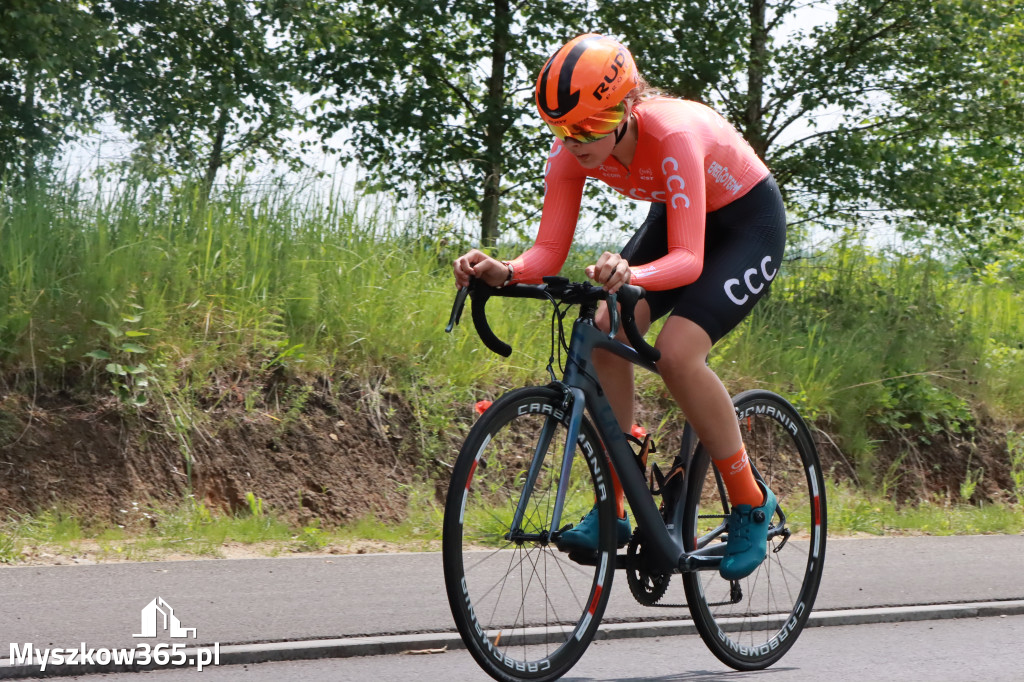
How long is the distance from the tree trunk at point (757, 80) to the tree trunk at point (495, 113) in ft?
10.1

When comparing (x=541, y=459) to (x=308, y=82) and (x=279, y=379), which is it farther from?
(x=308, y=82)

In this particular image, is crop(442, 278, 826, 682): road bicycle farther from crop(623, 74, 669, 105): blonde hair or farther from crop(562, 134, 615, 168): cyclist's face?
crop(623, 74, 669, 105): blonde hair

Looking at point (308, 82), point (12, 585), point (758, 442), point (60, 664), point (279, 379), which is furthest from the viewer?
point (308, 82)

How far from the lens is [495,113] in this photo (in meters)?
14.6

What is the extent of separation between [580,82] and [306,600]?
2.84 m

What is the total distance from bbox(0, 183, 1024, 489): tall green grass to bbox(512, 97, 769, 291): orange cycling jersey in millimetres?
3913

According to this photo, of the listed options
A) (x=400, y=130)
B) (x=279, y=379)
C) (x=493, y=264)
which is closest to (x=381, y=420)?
(x=279, y=379)

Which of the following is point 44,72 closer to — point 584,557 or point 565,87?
point 565,87

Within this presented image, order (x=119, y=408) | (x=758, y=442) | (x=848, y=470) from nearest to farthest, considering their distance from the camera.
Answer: (x=758, y=442)
(x=119, y=408)
(x=848, y=470)

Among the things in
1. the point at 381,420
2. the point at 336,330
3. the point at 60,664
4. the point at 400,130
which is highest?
the point at 400,130

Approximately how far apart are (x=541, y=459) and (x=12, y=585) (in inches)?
114

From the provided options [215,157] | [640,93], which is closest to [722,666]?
[640,93]

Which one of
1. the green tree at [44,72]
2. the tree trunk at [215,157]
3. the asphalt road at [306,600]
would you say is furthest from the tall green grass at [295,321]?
the green tree at [44,72]

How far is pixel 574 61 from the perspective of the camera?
3.74 meters
